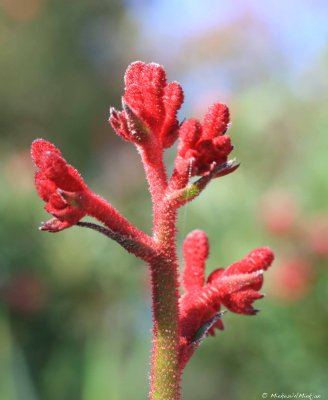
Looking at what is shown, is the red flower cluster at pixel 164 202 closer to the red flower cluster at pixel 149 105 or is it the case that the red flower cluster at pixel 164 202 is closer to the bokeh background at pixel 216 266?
the red flower cluster at pixel 149 105

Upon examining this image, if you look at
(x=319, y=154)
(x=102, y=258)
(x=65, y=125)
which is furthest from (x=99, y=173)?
(x=319, y=154)

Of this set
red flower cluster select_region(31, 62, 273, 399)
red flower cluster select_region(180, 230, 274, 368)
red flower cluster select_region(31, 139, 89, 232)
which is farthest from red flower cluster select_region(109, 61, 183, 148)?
red flower cluster select_region(180, 230, 274, 368)

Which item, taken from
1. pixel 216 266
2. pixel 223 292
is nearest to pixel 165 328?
pixel 223 292

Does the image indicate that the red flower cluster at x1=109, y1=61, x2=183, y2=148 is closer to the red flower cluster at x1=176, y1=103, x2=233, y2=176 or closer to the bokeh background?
the red flower cluster at x1=176, y1=103, x2=233, y2=176

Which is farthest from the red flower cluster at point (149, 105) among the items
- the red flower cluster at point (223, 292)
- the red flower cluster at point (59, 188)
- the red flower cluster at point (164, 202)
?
the red flower cluster at point (223, 292)

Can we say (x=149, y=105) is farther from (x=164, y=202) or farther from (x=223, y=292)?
(x=223, y=292)

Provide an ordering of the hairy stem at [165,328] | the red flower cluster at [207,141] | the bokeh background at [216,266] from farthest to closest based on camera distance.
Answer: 1. the bokeh background at [216,266]
2. the red flower cluster at [207,141]
3. the hairy stem at [165,328]

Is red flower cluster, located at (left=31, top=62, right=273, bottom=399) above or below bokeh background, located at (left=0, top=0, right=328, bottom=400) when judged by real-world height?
below
